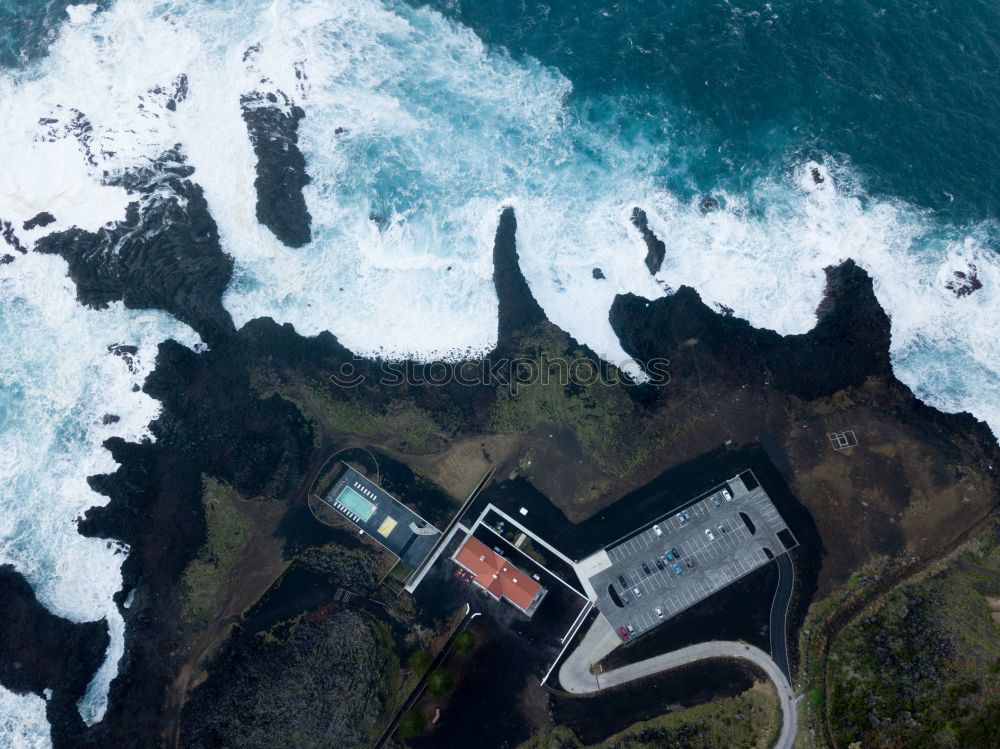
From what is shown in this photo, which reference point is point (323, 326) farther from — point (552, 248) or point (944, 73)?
point (944, 73)

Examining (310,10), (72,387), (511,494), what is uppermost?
(310,10)

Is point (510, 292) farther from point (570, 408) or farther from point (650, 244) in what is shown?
point (650, 244)

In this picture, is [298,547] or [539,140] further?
[539,140]

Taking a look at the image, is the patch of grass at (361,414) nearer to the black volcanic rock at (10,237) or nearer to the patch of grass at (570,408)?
the patch of grass at (570,408)

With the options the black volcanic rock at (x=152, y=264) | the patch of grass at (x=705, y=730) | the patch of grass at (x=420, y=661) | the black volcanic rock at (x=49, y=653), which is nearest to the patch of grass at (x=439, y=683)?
the patch of grass at (x=420, y=661)

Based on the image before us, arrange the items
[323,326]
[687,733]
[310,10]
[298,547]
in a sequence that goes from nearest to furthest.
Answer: [687,733], [298,547], [323,326], [310,10]

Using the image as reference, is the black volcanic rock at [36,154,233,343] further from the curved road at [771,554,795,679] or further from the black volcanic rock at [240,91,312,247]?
the curved road at [771,554,795,679]

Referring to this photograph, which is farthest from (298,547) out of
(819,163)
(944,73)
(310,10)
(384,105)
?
(944,73)

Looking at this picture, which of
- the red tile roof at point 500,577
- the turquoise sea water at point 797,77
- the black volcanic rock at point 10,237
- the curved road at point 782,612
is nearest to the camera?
the curved road at point 782,612
